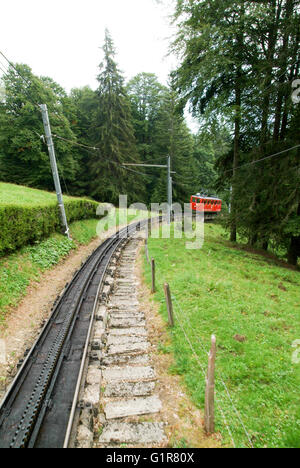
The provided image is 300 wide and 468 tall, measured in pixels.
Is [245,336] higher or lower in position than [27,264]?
lower

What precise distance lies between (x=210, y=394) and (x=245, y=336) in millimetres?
2694

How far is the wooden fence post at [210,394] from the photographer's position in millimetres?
3377

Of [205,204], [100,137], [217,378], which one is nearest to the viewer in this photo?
[217,378]

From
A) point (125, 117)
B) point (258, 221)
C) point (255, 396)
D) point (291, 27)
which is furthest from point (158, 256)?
point (125, 117)

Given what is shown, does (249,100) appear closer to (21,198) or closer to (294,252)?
(294,252)

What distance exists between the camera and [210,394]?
3.53 m

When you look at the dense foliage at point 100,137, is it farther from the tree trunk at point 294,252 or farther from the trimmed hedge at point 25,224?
the tree trunk at point 294,252

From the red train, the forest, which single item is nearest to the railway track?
the forest

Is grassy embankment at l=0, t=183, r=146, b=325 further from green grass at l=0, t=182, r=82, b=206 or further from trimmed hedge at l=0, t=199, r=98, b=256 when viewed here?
trimmed hedge at l=0, t=199, r=98, b=256

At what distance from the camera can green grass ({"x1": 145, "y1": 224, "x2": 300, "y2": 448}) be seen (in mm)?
3751

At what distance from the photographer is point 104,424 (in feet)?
12.8

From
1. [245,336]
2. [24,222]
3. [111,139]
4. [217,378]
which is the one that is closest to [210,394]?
[217,378]

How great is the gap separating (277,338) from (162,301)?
137 inches

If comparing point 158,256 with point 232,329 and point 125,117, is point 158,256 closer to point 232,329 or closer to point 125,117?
point 232,329
